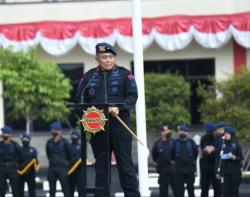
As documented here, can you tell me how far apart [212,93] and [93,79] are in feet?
57.3

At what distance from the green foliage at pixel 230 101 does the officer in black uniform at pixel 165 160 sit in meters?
4.87

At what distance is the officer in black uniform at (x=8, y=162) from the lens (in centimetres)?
1995

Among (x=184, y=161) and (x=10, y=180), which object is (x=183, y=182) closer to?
(x=184, y=161)

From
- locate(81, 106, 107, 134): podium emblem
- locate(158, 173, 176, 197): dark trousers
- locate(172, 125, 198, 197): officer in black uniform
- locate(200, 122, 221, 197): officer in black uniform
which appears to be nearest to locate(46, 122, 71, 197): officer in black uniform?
locate(158, 173, 176, 197): dark trousers

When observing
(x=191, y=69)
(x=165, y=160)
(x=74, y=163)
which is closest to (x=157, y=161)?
(x=165, y=160)

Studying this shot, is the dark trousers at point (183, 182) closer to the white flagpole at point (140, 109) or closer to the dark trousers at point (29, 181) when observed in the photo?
the dark trousers at point (29, 181)

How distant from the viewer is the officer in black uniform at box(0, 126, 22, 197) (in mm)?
19953

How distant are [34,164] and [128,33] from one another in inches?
362

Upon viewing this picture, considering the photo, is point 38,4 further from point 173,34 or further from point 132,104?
point 132,104

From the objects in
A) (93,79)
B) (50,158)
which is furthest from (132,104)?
(50,158)

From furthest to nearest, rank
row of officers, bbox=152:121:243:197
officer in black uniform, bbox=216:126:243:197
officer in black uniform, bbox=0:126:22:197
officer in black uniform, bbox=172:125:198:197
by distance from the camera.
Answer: officer in black uniform, bbox=0:126:22:197, officer in black uniform, bbox=172:125:198:197, row of officers, bbox=152:121:243:197, officer in black uniform, bbox=216:126:243:197

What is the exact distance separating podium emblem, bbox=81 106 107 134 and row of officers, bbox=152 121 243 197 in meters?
9.24

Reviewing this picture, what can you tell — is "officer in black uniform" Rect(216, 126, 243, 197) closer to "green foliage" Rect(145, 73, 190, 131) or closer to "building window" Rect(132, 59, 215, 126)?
"green foliage" Rect(145, 73, 190, 131)

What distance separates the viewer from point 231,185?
1802 centimetres
